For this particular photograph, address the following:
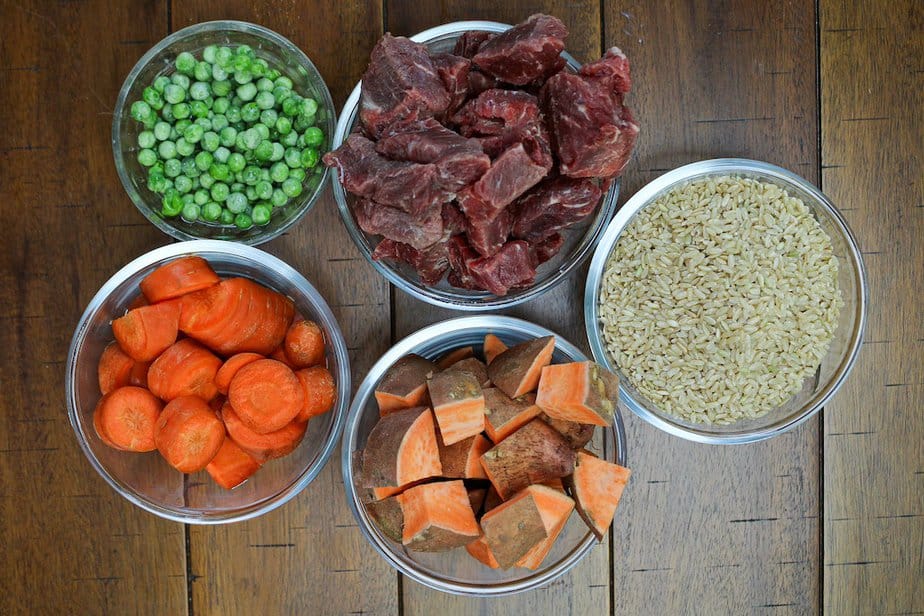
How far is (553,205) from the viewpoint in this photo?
62.4 inches

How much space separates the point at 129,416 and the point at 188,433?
17 centimetres

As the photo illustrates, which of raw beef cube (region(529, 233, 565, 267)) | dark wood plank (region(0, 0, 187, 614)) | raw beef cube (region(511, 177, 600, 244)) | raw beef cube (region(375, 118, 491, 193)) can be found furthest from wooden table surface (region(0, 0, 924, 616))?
raw beef cube (region(375, 118, 491, 193))

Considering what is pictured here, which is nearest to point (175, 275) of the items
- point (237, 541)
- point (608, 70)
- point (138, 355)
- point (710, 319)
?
point (138, 355)

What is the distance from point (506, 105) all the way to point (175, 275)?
0.85m

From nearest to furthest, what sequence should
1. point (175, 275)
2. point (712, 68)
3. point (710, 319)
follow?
point (175, 275) < point (710, 319) < point (712, 68)

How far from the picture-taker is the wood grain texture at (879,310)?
1972mm

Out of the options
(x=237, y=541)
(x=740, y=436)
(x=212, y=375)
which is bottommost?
(x=237, y=541)

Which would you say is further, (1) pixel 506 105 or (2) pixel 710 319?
(2) pixel 710 319

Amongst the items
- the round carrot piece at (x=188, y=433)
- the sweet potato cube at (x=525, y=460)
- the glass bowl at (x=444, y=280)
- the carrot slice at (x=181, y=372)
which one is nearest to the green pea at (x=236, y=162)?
the glass bowl at (x=444, y=280)

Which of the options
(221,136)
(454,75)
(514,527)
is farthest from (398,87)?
(514,527)

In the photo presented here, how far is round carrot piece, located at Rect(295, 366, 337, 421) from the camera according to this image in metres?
1.73

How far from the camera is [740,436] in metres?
1.89

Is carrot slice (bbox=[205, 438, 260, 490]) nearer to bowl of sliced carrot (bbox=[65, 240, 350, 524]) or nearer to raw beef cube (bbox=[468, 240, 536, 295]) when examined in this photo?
bowl of sliced carrot (bbox=[65, 240, 350, 524])

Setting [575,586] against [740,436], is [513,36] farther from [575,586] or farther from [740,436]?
[575,586]
